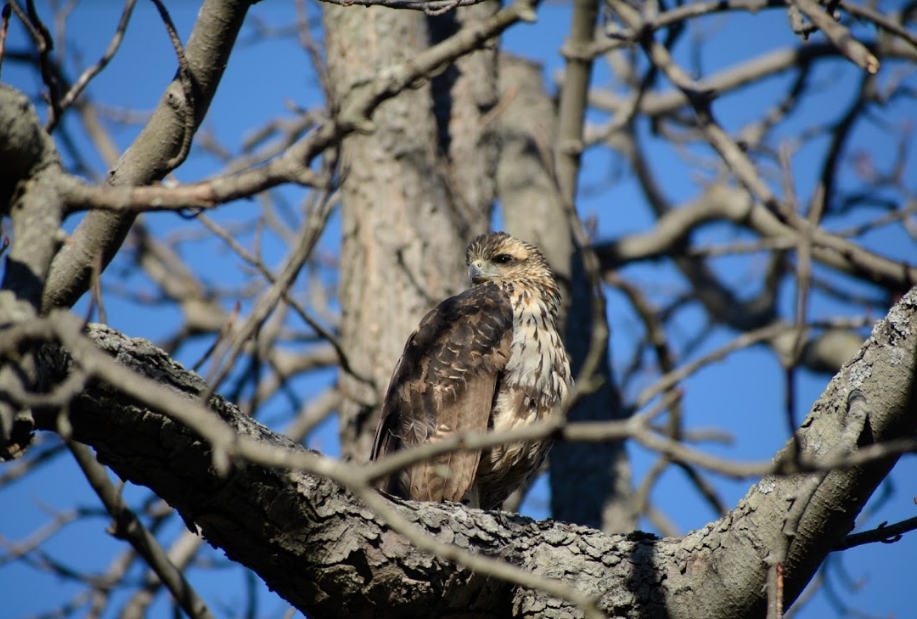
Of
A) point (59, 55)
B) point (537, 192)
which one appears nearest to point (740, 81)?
point (537, 192)

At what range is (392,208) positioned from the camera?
5.74m

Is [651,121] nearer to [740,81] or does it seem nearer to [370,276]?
[740,81]

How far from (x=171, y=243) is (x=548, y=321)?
602 centimetres

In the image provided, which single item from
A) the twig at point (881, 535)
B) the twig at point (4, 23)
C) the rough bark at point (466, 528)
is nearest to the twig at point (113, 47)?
the twig at point (4, 23)

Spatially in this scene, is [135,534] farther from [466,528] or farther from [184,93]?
[184,93]

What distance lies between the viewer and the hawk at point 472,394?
4.34 metres

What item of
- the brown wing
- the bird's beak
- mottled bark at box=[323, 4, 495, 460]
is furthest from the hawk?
mottled bark at box=[323, 4, 495, 460]

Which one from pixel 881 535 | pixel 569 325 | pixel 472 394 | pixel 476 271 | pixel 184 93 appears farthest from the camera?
pixel 569 325

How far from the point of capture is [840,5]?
13.3 ft

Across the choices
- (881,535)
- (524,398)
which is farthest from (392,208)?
(881,535)

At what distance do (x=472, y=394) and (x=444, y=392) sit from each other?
0.14 meters

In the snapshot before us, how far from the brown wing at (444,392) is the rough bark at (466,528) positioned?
0.82 metres

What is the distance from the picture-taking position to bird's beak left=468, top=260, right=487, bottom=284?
551cm

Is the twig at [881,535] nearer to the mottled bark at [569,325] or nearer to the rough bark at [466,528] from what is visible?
the rough bark at [466,528]
